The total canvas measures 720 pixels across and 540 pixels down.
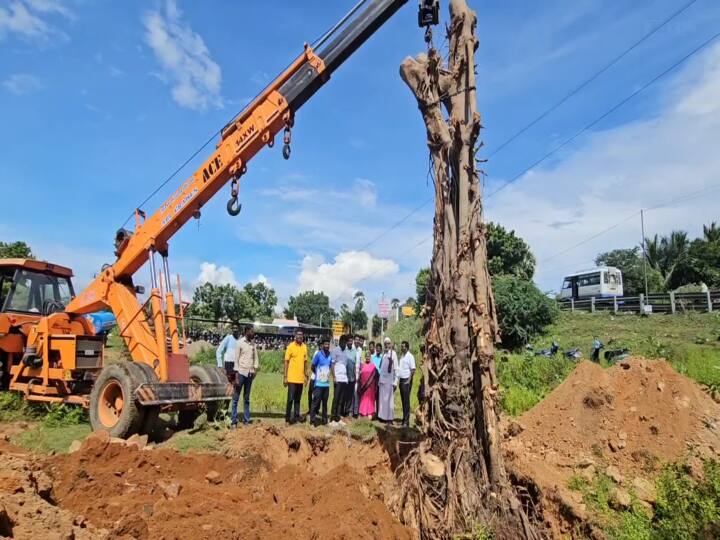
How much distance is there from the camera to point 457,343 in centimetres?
489

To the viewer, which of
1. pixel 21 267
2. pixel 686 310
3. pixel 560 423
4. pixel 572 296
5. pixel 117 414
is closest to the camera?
pixel 560 423

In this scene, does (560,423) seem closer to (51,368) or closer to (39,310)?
(51,368)

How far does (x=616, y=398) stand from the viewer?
7.34 metres

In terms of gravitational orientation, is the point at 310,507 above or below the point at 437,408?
below

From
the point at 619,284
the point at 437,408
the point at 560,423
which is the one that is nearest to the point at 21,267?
the point at 437,408

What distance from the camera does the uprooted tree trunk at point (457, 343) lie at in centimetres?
461

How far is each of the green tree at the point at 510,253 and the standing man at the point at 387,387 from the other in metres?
24.7

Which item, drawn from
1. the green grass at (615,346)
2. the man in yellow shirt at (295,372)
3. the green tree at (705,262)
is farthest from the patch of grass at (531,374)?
the green tree at (705,262)

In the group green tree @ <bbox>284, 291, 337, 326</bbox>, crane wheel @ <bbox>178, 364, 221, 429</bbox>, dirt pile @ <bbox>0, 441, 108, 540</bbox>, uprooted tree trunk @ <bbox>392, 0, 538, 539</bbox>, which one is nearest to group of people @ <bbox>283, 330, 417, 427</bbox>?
crane wheel @ <bbox>178, 364, 221, 429</bbox>

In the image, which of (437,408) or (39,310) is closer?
(437,408)

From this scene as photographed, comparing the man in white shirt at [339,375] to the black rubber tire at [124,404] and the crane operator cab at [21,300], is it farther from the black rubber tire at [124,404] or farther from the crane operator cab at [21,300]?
the crane operator cab at [21,300]

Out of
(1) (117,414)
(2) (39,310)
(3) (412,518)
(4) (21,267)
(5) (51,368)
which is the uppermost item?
(4) (21,267)

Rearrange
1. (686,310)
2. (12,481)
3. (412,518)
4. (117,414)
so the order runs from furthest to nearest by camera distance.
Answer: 1. (686,310)
2. (117,414)
3. (412,518)
4. (12,481)

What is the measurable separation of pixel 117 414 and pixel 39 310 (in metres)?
3.47
